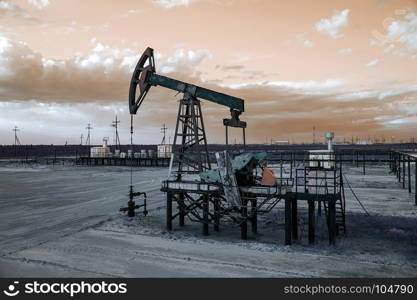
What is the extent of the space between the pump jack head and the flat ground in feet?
21.1

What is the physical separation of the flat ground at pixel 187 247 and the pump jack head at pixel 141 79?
6.43 meters

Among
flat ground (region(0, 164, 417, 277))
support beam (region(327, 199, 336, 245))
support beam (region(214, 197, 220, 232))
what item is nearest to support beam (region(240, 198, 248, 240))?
flat ground (region(0, 164, 417, 277))

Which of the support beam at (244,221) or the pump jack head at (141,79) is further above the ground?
the pump jack head at (141,79)

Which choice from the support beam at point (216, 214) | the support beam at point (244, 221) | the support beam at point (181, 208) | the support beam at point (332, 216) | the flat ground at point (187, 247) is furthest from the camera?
the support beam at point (181, 208)

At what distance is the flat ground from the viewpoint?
1062 cm

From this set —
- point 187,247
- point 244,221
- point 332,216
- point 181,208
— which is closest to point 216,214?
point 244,221

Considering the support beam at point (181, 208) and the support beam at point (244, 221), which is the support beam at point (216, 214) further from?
the support beam at point (181, 208)

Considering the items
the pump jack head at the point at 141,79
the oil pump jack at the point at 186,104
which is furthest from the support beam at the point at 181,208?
the pump jack head at the point at 141,79

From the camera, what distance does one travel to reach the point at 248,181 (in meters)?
15.0

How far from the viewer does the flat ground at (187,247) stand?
34.9 feet

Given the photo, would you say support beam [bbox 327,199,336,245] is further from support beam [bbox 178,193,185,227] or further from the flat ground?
Result: support beam [bbox 178,193,185,227]

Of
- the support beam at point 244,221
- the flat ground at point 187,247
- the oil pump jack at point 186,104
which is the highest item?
the oil pump jack at point 186,104

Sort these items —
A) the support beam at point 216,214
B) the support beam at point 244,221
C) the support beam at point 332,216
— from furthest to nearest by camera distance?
the support beam at point 216,214, the support beam at point 244,221, the support beam at point 332,216

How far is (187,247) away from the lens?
1319 cm
